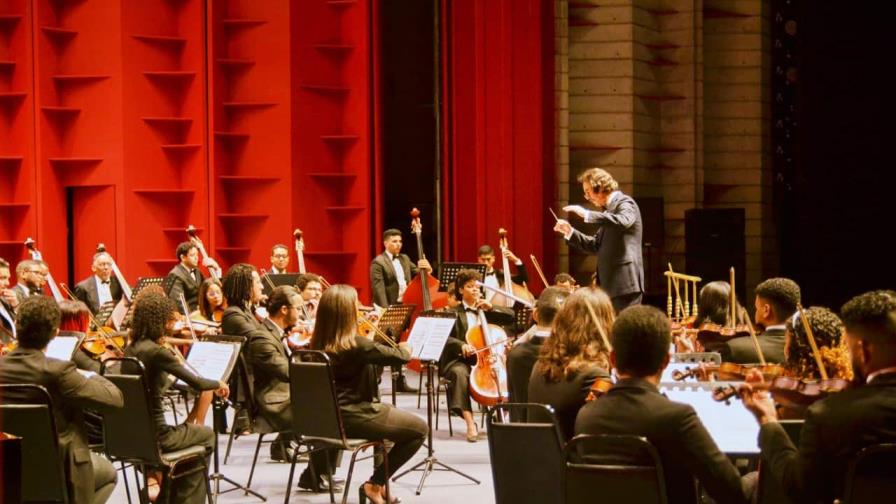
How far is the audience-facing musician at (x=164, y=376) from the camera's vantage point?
5.27 metres

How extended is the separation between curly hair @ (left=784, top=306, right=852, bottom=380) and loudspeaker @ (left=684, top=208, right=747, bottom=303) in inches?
284

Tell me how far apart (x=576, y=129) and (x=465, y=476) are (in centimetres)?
616

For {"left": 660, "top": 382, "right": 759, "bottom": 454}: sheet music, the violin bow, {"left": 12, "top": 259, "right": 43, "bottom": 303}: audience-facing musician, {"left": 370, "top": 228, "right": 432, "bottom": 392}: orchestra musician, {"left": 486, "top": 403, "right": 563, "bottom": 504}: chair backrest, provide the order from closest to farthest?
the violin bow, {"left": 660, "top": 382, "right": 759, "bottom": 454}: sheet music, {"left": 486, "top": 403, "right": 563, "bottom": 504}: chair backrest, {"left": 12, "top": 259, "right": 43, "bottom": 303}: audience-facing musician, {"left": 370, "top": 228, "right": 432, "bottom": 392}: orchestra musician

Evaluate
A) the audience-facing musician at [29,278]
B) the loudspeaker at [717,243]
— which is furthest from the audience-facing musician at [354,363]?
the loudspeaker at [717,243]

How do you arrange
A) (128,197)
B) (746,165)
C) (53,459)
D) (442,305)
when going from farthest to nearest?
(746,165)
(128,197)
(442,305)
(53,459)

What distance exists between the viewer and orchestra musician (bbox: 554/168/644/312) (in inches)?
263

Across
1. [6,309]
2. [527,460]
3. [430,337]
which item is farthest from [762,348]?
[6,309]

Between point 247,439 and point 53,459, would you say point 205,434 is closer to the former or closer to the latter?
point 53,459

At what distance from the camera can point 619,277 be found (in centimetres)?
672

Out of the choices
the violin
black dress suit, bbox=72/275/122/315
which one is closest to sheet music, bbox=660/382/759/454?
the violin

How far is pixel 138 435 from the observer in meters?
5.07

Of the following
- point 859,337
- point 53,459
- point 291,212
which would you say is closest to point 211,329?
point 53,459

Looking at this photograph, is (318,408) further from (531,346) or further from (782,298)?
(782,298)

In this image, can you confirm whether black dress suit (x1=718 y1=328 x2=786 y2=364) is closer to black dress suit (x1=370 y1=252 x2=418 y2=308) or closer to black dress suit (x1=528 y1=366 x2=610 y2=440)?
black dress suit (x1=528 y1=366 x2=610 y2=440)
